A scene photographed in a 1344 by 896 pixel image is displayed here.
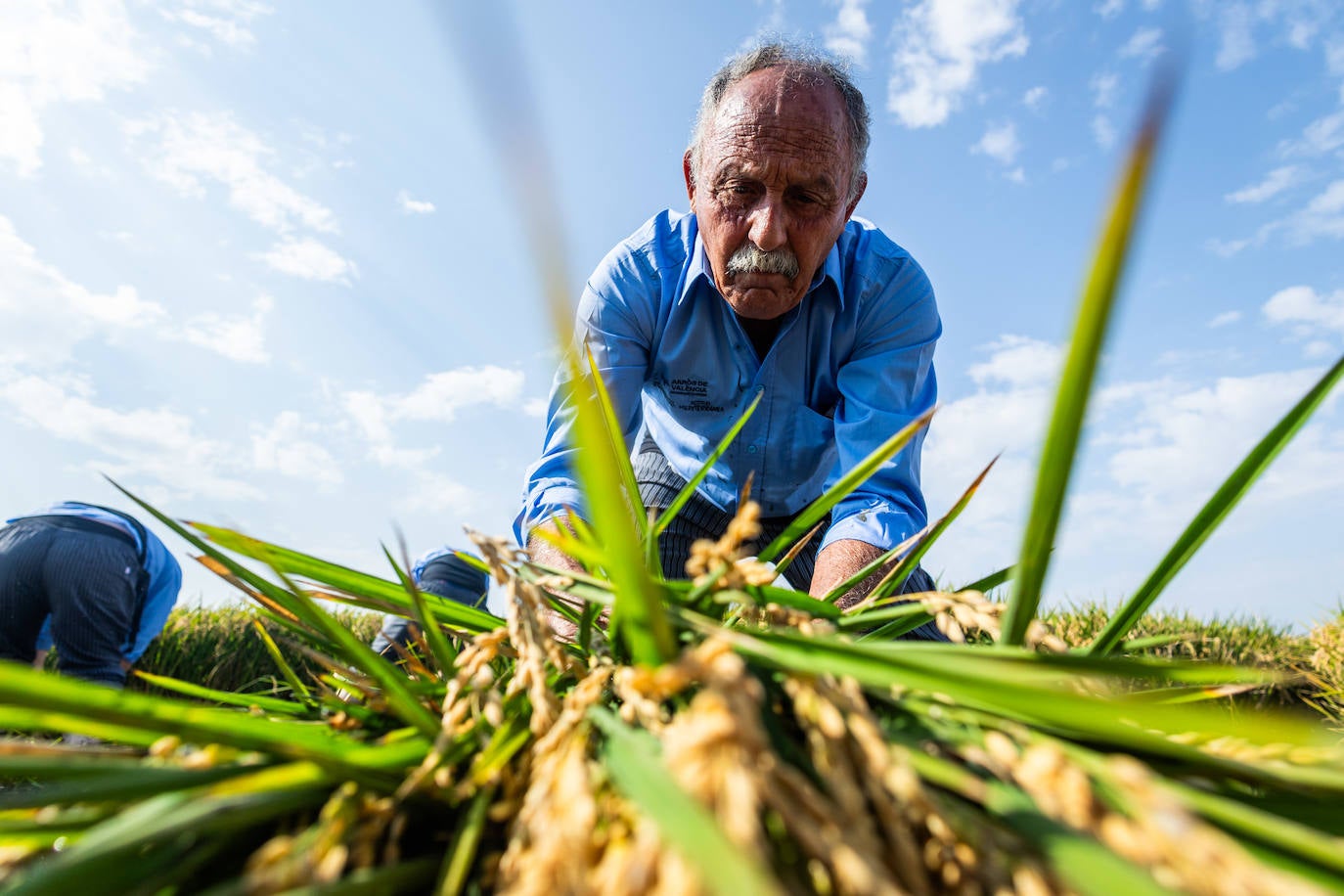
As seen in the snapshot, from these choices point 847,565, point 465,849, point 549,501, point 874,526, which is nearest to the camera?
point 465,849

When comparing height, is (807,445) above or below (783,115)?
below

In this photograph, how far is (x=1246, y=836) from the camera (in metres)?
0.42

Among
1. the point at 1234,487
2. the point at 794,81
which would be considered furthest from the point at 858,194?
the point at 1234,487

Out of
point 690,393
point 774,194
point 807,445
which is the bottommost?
point 807,445

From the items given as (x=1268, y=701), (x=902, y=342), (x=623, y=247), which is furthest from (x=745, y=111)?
(x=1268, y=701)

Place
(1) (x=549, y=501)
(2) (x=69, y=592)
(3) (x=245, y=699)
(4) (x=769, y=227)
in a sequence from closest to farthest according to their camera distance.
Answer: (3) (x=245, y=699)
(1) (x=549, y=501)
(4) (x=769, y=227)
(2) (x=69, y=592)

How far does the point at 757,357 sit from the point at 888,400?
690 mm

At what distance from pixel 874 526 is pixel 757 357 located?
139 centimetres

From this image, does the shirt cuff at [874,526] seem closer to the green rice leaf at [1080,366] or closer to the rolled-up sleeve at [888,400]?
the rolled-up sleeve at [888,400]

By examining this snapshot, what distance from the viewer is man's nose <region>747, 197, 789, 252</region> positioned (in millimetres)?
2705

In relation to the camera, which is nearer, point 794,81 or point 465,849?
point 465,849

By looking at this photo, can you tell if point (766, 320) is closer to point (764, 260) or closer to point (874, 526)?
point (764, 260)

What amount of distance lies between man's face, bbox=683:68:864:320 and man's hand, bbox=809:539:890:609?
1112 millimetres

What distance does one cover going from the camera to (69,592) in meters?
4.74
